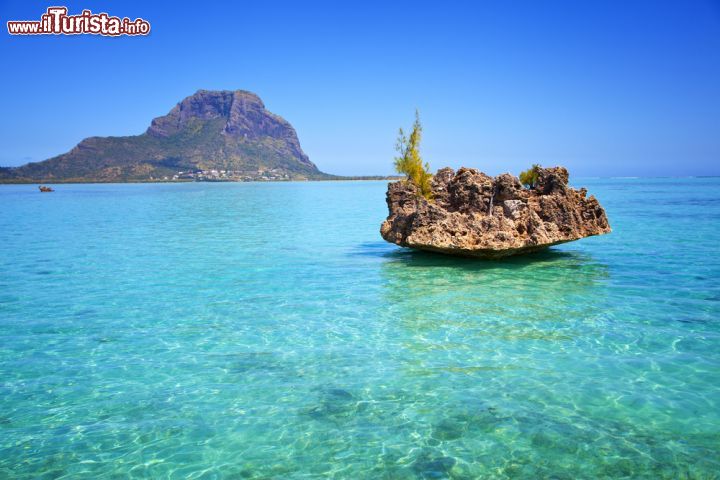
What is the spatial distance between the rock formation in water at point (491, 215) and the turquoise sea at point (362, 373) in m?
1.10

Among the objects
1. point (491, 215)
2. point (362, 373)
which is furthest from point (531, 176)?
point (362, 373)

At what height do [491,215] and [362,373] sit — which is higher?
[491,215]

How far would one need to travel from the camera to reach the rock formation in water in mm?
16328

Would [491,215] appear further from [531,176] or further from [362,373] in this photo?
[362,373]

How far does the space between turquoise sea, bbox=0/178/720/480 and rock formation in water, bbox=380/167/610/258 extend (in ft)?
3.62

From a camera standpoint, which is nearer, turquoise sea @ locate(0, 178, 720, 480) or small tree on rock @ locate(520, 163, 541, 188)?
turquoise sea @ locate(0, 178, 720, 480)

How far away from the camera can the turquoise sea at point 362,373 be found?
5562 mm

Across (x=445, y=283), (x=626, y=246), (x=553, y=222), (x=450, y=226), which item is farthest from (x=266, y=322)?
(x=626, y=246)

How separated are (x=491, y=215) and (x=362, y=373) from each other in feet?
Answer: 35.5

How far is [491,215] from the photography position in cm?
1720

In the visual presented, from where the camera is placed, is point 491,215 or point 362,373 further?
point 491,215

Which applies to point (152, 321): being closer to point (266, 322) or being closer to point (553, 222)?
point (266, 322)

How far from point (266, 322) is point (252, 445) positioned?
4766mm

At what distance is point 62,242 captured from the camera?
2356cm
